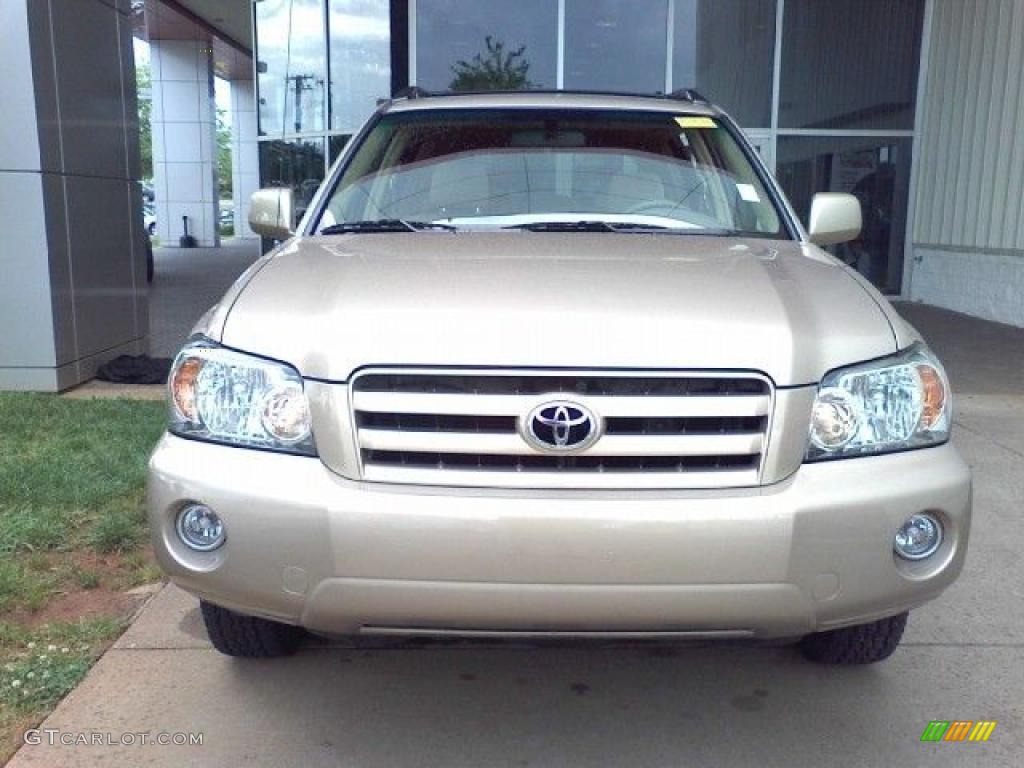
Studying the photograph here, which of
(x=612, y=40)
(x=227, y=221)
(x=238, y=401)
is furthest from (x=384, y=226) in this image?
(x=227, y=221)

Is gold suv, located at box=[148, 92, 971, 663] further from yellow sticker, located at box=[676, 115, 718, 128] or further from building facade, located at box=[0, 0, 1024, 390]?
building facade, located at box=[0, 0, 1024, 390]

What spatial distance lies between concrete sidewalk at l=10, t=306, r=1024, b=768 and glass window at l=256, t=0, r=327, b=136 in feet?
38.5

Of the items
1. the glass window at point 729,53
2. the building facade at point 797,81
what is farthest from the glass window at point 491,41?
the glass window at point 729,53

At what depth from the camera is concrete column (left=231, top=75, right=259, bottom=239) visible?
31.5 metres

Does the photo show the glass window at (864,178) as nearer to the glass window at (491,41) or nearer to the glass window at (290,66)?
the glass window at (491,41)

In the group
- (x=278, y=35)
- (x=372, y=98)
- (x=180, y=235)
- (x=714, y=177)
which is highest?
(x=278, y=35)

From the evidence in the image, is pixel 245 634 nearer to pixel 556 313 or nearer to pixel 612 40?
pixel 556 313

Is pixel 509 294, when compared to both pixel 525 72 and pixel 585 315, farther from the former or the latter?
pixel 525 72

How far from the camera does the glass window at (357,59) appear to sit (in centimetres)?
1321

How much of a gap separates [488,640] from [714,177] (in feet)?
7.11

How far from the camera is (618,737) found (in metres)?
2.79

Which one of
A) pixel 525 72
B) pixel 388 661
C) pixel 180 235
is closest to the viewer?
pixel 388 661

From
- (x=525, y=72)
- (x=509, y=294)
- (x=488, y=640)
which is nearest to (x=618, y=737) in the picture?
(x=488, y=640)

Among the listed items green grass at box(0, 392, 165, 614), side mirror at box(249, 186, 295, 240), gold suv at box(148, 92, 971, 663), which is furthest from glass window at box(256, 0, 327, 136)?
gold suv at box(148, 92, 971, 663)
